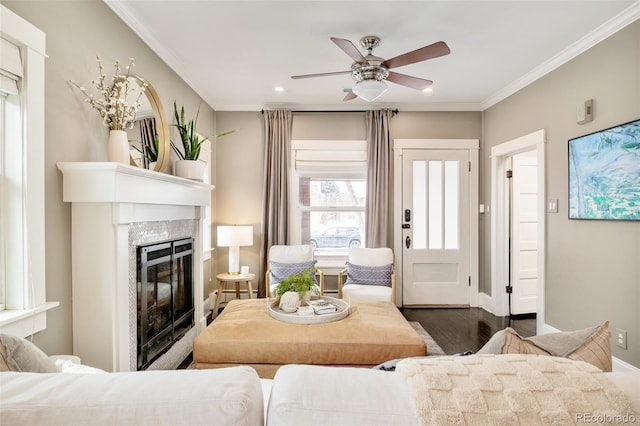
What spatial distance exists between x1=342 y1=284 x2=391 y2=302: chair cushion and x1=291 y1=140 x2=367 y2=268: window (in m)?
0.77

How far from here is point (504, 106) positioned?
3.98m

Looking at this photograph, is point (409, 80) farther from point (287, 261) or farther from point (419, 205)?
point (287, 261)

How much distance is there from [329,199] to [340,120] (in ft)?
3.49

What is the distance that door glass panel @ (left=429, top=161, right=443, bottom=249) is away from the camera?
4.47 meters

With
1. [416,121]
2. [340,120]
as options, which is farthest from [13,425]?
[416,121]

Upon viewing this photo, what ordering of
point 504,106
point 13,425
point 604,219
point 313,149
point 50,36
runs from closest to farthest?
point 13,425
point 50,36
point 604,219
point 504,106
point 313,149

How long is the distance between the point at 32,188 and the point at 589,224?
12.2 ft

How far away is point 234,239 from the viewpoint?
13.0ft

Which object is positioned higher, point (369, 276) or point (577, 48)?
point (577, 48)

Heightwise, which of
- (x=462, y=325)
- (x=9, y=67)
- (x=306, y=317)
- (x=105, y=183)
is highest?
(x=9, y=67)

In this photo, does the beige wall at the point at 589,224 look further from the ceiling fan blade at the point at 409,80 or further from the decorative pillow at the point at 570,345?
the decorative pillow at the point at 570,345

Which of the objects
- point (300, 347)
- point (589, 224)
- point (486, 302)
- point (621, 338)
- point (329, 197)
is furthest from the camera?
point (329, 197)

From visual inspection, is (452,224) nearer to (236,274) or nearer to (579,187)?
(579,187)

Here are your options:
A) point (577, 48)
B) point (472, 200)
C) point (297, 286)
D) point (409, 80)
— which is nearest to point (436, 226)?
point (472, 200)
